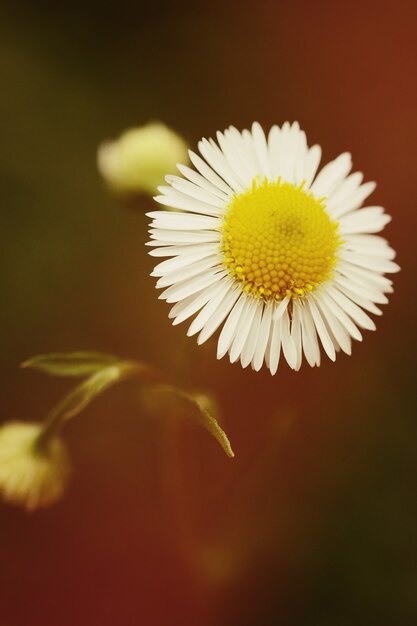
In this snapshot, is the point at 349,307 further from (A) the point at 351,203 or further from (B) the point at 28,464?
(B) the point at 28,464

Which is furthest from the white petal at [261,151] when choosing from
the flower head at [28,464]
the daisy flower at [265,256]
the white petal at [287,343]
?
the flower head at [28,464]

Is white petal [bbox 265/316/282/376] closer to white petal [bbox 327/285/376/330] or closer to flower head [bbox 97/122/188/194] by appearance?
white petal [bbox 327/285/376/330]

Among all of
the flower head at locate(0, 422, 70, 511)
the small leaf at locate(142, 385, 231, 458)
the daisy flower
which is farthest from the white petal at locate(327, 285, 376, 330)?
the flower head at locate(0, 422, 70, 511)

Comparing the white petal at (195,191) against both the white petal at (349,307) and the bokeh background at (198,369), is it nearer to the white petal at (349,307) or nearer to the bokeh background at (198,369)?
the white petal at (349,307)

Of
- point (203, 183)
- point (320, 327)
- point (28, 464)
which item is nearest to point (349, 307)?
point (320, 327)

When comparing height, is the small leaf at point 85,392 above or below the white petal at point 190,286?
below

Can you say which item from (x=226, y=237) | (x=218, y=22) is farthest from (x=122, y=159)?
(x=218, y=22)

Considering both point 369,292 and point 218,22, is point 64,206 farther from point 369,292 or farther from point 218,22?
point 369,292
